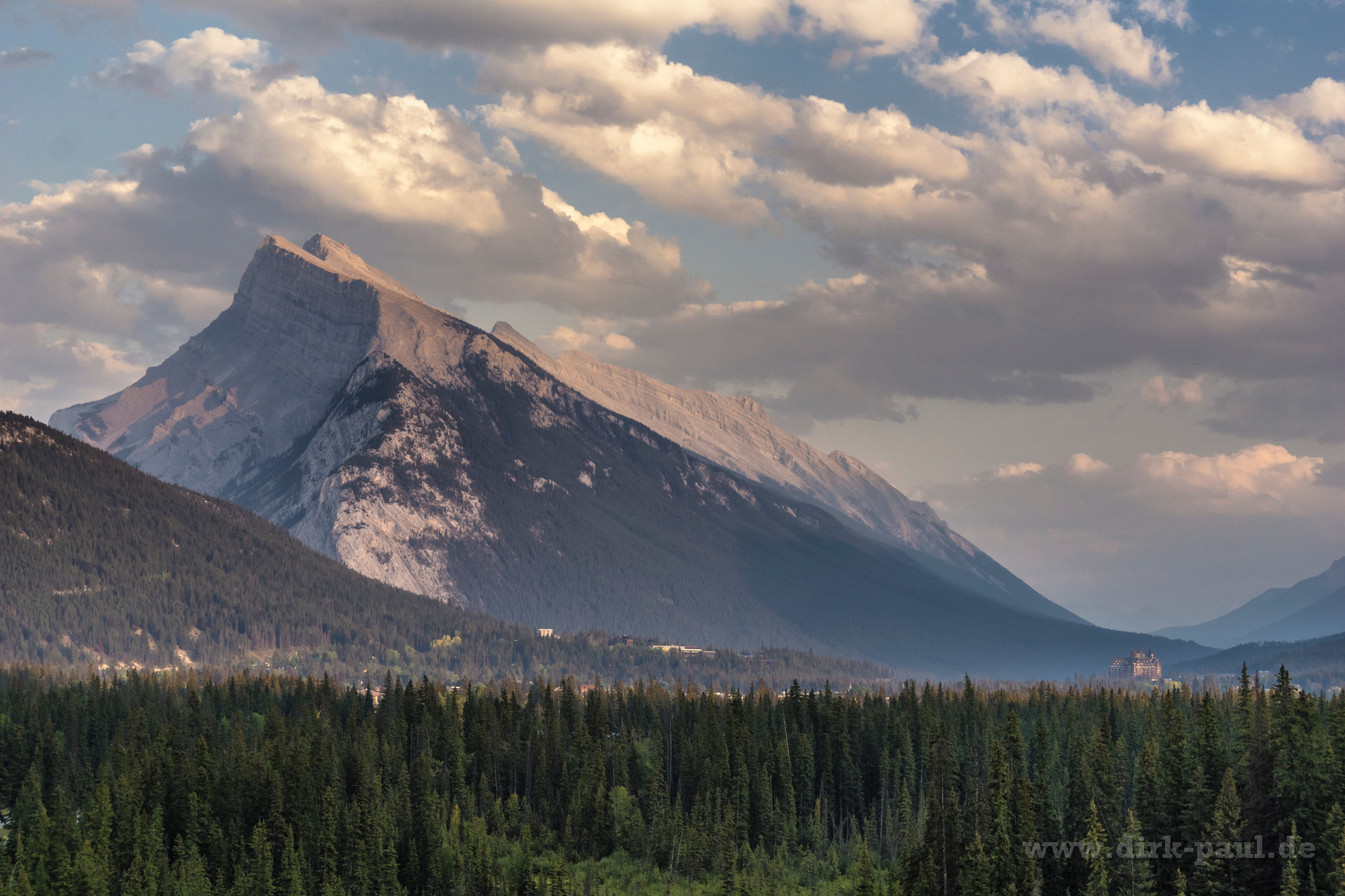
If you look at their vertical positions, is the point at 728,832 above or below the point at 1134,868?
below

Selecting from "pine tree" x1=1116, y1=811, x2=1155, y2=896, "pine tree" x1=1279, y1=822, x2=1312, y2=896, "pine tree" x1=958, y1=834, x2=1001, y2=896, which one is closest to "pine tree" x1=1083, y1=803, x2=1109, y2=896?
"pine tree" x1=1116, y1=811, x2=1155, y2=896

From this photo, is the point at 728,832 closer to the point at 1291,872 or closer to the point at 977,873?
the point at 977,873

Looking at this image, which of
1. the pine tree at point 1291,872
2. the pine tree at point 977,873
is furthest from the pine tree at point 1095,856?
the pine tree at point 1291,872

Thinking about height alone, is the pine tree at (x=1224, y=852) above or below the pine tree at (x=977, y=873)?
above

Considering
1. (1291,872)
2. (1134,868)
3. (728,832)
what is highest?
(1291,872)

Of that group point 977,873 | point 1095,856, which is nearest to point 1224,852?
point 1095,856

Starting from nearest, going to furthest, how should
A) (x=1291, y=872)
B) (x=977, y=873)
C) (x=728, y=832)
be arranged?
(x=1291, y=872) → (x=977, y=873) → (x=728, y=832)

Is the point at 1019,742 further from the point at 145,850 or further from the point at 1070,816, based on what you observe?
the point at 145,850

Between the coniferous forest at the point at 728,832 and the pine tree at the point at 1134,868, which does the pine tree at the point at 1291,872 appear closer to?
the coniferous forest at the point at 728,832

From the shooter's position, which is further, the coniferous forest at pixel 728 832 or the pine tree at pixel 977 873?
the pine tree at pixel 977 873

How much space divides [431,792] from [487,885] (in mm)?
22116

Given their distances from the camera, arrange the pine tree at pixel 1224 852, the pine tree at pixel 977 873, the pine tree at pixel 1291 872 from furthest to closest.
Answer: the pine tree at pixel 977 873 → the pine tree at pixel 1224 852 → the pine tree at pixel 1291 872

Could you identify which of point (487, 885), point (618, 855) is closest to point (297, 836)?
point (487, 885)

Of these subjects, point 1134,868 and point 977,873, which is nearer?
point 1134,868
